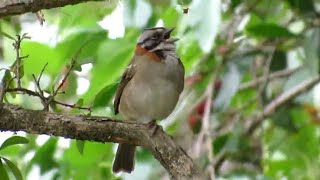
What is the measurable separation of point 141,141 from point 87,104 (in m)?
0.54

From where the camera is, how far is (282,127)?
4.09m

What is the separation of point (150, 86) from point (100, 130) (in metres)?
0.94

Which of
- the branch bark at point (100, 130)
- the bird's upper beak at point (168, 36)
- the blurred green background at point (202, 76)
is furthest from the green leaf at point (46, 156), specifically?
the branch bark at point (100, 130)

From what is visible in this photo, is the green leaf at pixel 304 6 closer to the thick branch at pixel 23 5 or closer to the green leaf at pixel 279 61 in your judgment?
the green leaf at pixel 279 61

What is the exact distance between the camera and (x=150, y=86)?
127 inches

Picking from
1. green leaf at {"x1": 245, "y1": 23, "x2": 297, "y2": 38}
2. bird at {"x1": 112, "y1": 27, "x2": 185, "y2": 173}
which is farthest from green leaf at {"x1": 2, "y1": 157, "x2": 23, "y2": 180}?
green leaf at {"x1": 245, "y1": 23, "x2": 297, "y2": 38}

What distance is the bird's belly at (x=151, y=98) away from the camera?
318 cm

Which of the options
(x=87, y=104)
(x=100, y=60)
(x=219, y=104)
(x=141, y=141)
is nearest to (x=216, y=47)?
(x=219, y=104)

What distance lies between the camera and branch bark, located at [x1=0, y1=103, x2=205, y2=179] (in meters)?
2.24

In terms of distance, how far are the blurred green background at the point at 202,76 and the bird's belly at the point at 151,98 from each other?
0.22 ft

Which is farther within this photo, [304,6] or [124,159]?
[304,6]

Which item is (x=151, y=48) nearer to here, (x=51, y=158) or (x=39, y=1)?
(x=51, y=158)

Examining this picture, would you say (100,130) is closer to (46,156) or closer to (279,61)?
(46,156)

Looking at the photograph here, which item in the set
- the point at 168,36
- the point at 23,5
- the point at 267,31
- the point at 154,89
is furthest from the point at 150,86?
the point at 23,5
